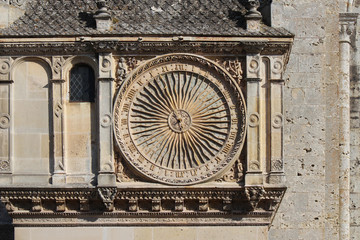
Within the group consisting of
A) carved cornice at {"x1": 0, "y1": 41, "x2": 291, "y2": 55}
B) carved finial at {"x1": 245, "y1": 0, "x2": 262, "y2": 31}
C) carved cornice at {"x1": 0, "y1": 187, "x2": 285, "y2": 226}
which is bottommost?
carved cornice at {"x1": 0, "y1": 187, "x2": 285, "y2": 226}

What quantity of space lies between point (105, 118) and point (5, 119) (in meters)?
2.00

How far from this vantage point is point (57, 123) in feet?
63.4

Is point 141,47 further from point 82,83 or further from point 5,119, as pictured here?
point 5,119

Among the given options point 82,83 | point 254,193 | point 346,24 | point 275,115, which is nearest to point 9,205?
point 82,83

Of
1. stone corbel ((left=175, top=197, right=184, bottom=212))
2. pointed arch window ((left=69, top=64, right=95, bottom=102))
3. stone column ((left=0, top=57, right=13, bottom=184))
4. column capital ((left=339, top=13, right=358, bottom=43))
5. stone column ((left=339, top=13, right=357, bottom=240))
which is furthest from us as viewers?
column capital ((left=339, top=13, right=358, bottom=43))


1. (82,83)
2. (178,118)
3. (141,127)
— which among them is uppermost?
(82,83)

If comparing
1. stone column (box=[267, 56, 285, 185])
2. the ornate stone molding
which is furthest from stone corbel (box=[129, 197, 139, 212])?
the ornate stone molding

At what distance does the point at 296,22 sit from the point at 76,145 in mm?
5668

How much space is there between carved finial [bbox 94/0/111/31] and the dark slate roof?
0.39ft

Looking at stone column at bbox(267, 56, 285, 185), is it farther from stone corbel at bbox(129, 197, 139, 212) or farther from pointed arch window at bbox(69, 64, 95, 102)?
pointed arch window at bbox(69, 64, 95, 102)

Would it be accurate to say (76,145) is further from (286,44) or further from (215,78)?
(286,44)

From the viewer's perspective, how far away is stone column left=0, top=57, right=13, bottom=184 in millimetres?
19250

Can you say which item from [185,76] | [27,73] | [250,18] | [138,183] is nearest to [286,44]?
[250,18]

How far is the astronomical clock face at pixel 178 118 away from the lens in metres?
19.3
